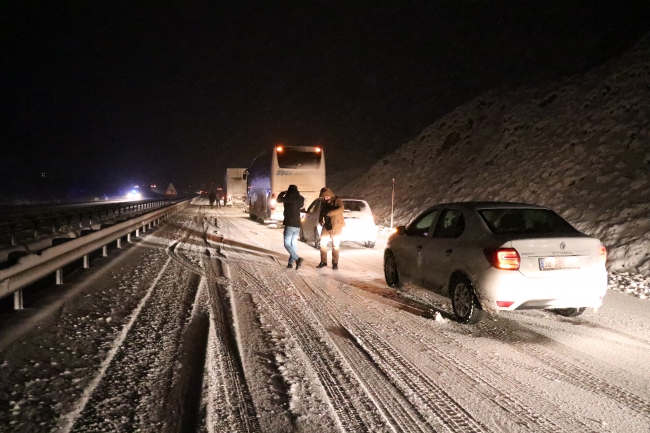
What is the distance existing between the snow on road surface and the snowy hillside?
19.3 ft

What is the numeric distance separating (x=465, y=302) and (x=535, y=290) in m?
0.92

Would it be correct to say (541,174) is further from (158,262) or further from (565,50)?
(565,50)

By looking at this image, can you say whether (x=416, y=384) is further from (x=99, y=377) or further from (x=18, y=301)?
(x=18, y=301)

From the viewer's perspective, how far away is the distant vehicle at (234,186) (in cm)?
5017

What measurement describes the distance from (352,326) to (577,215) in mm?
11021

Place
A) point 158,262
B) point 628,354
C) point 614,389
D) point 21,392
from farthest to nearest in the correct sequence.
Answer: point 158,262
point 628,354
point 614,389
point 21,392

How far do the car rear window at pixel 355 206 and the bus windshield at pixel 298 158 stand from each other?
27.5 ft

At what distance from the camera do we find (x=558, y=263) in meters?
5.86

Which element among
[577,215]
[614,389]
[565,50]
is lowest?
[614,389]

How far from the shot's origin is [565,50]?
3100cm

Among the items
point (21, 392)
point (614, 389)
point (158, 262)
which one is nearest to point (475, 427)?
point (614, 389)

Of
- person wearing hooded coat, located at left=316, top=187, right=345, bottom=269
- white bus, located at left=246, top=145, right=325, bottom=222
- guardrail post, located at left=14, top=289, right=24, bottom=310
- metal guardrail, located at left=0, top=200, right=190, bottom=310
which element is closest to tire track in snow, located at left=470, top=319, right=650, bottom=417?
person wearing hooded coat, located at left=316, top=187, right=345, bottom=269

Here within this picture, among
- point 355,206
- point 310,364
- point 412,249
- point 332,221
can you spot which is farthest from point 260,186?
point 310,364

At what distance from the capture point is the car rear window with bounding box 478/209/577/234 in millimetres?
6483
